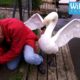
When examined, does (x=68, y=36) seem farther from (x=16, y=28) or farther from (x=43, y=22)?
(x=16, y=28)

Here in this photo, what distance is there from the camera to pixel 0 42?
377 centimetres

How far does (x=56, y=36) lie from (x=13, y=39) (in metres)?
0.63

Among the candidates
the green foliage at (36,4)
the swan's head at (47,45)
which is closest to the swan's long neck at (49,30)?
the swan's head at (47,45)

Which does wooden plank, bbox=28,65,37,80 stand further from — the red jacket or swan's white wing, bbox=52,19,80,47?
swan's white wing, bbox=52,19,80,47

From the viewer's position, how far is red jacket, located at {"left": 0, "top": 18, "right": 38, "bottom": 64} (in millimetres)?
3701

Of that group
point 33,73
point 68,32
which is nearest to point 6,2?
point 68,32

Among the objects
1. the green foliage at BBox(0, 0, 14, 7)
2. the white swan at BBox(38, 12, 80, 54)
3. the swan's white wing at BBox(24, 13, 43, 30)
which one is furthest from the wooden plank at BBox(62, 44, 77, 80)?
the green foliage at BBox(0, 0, 14, 7)

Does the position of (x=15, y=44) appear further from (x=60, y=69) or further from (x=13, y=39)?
(x=60, y=69)

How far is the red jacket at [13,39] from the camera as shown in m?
3.70

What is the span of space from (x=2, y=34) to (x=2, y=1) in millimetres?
2401

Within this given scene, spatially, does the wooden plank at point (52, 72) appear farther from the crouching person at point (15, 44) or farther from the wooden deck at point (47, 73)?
the crouching person at point (15, 44)

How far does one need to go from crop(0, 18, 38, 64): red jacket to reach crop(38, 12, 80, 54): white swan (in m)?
0.17

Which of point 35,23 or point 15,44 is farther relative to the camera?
point 35,23

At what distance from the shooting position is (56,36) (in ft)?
13.3
